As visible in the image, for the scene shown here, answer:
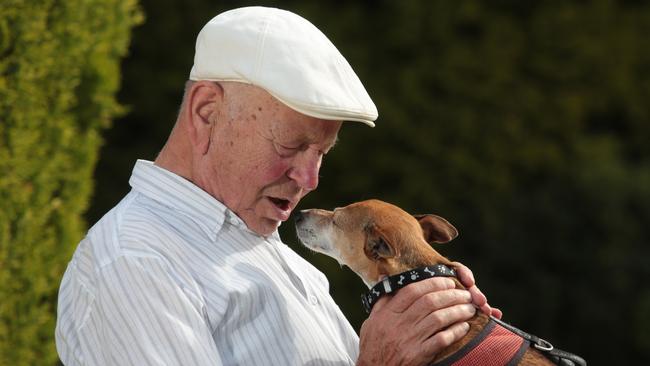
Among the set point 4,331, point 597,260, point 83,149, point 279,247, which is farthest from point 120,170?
point 279,247

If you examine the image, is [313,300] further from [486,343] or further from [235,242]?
[486,343]

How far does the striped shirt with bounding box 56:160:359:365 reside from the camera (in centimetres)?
278

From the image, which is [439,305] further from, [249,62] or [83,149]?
→ [83,149]

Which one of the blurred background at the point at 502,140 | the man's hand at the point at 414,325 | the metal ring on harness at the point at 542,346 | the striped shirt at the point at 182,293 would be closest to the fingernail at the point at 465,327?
the man's hand at the point at 414,325

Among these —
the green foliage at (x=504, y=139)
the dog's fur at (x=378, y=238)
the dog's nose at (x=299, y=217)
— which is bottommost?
the green foliage at (x=504, y=139)

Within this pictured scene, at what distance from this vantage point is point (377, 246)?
3842 mm

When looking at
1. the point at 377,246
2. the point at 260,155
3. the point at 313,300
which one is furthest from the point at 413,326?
the point at 377,246

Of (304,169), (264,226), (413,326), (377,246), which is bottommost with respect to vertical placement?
(377,246)

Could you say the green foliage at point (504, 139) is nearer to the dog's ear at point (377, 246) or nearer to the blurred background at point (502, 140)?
the blurred background at point (502, 140)

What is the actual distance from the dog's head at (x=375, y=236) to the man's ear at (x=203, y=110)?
36.2 inches

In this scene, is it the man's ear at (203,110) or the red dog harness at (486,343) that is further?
the red dog harness at (486,343)

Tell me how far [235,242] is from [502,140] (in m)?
6.44

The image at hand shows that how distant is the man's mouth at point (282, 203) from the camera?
3201 mm

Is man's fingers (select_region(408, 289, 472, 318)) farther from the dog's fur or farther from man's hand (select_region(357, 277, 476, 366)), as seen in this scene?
the dog's fur
